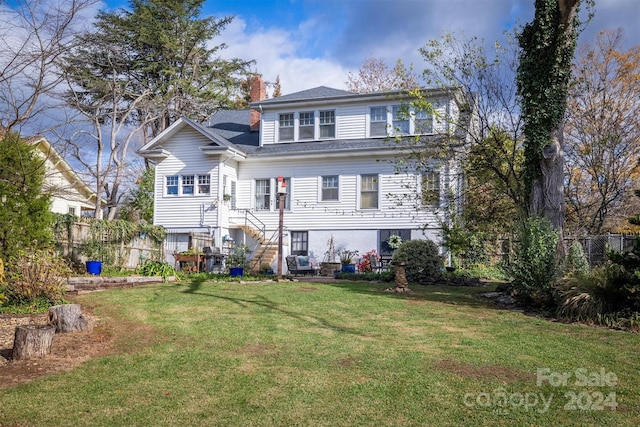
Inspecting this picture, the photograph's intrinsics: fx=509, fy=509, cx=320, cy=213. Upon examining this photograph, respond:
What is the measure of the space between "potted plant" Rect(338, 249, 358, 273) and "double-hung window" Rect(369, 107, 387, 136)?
5231mm

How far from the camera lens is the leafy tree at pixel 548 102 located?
11.4m

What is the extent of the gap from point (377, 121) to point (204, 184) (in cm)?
810

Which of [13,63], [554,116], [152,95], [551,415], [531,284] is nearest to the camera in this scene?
[551,415]

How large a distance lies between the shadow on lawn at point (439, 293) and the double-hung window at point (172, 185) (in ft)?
40.4

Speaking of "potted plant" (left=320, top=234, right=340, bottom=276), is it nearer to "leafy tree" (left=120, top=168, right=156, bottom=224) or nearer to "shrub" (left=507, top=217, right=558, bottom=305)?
"shrub" (left=507, top=217, right=558, bottom=305)

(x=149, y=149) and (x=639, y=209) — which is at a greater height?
(x=149, y=149)

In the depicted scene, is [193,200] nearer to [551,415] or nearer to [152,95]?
[152,95]

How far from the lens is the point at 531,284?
33.6 ft


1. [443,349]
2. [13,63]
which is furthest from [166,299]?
[443,349]

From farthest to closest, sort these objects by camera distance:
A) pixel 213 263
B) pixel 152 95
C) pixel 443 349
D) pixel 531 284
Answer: pixel 152 95
pixel 213 263
pixel 531 284
pixel 443 349

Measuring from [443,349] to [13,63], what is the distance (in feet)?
26.2

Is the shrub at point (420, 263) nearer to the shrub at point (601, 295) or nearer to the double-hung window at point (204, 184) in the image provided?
the shrub at point (601, 295)

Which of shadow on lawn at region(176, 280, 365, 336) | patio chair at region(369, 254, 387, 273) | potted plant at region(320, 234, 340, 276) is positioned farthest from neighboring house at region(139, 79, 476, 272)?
shadow on lawn at region(176, 280, 365, 336)

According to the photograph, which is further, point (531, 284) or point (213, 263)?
point (213, 263)
